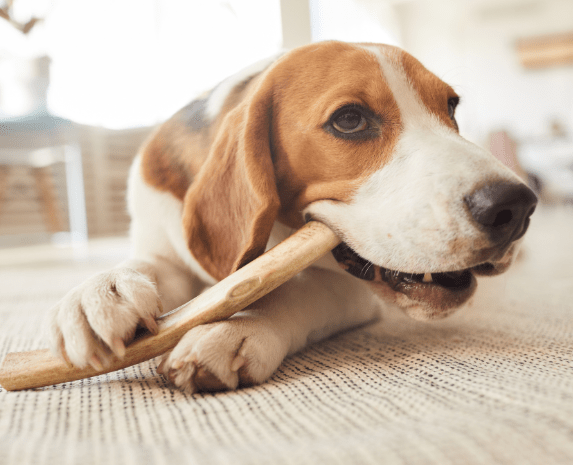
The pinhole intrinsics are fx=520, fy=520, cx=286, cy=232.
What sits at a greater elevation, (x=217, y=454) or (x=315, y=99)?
(x=315, y=99)

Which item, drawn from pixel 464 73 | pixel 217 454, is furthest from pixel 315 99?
pixel 464 73

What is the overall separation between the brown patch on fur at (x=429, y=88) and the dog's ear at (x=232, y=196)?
37cm

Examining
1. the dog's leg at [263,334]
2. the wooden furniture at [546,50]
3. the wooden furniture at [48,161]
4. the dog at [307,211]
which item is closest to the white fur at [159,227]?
the dog at [307,211]

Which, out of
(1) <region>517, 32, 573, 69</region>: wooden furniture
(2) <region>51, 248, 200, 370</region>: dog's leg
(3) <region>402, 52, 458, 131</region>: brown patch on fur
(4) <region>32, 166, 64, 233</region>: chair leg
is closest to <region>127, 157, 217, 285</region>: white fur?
(2) <region>51, 248, 200, 370</region>: dog's leg

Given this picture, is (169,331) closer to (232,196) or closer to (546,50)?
(232,196)

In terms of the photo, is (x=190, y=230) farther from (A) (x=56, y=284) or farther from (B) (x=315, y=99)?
(A) (x=56, y=284)

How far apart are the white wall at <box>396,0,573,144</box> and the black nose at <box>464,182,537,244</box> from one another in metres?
10.8

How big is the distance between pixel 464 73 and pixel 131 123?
7411 millimetres

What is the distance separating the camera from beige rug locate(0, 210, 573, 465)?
22.7 inches

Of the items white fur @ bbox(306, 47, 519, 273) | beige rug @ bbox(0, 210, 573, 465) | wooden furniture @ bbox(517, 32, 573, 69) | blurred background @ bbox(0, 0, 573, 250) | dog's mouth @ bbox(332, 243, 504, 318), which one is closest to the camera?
beige rug @ bbox(0, 210, 573, 465)

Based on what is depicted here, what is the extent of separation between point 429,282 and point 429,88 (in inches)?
19.2

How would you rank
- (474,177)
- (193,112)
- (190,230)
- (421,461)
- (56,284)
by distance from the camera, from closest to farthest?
A: (421,461) → (474,177) → (190,230) → (193,112) → (56,284)

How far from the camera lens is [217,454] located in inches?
23.0

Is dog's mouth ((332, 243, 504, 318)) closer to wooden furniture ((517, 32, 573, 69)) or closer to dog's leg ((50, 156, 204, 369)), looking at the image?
dog's leg ((50, 156, 204, 369))
